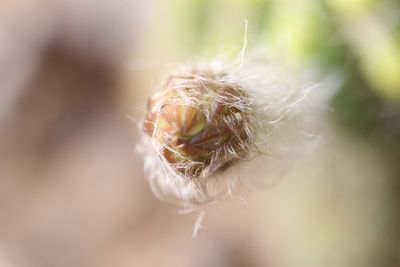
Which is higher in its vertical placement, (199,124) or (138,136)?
(199,124)

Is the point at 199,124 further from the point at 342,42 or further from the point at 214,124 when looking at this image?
the point at 342,42

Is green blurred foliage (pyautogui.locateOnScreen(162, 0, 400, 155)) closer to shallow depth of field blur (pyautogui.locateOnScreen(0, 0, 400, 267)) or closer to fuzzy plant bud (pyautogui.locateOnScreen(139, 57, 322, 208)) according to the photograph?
shallow depth of field blur (pyautogui.locateOnScreen(0, 0, 400, 267))

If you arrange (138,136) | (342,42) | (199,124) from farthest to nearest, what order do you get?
1. (138,136)
2. (342,42)
3. (199,124)

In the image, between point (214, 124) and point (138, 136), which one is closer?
point (214, 124)

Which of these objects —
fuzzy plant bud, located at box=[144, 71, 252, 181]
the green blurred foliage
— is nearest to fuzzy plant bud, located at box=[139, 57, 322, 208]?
fuzzy plant bud, located at box=[144, 71, 252, 181]

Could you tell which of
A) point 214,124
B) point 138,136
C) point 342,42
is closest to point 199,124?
point 214,124

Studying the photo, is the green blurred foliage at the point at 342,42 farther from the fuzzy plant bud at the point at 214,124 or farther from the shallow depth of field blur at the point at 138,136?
the fuzzy plant bud at the point at 214,124
